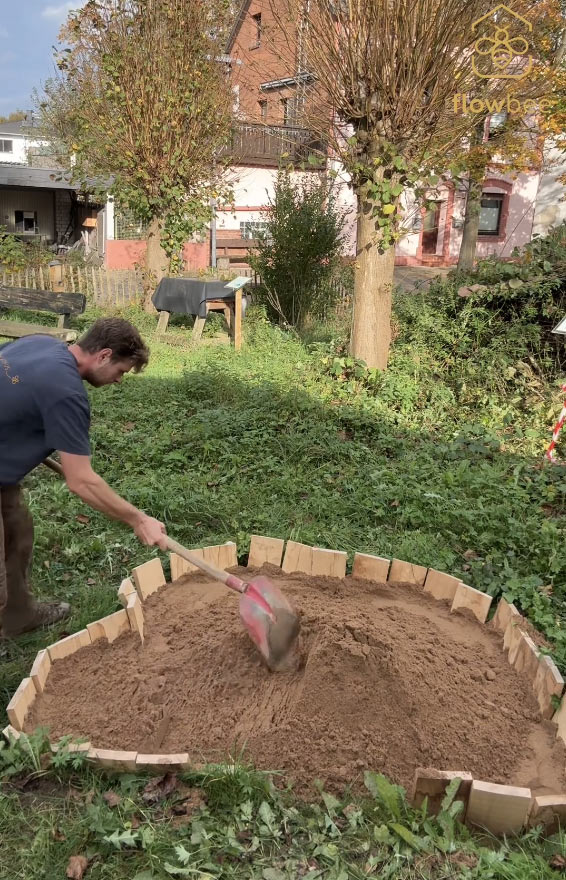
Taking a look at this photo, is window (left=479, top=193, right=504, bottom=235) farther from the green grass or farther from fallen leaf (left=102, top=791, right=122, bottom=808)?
fallen leaf (left=102, top=791, right=122, bottom=808)

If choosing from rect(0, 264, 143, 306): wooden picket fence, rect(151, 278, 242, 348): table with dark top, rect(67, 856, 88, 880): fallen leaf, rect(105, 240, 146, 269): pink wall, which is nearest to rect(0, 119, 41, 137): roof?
rect(105, 240, 146, 269): pink wall

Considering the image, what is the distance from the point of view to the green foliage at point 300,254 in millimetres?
11000

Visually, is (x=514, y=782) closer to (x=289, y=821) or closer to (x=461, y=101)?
(x=289, y=821)

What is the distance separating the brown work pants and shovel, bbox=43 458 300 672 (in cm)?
91

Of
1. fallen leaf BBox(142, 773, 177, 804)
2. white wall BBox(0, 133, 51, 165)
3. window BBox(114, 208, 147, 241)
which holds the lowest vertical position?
fallen leaf BBox(142, 773, 177, 804)

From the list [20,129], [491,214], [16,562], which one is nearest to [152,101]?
[16,562]

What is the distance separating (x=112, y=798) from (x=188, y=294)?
384 inches

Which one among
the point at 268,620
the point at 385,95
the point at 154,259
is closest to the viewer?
the point at 268,620

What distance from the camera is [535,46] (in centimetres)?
1330

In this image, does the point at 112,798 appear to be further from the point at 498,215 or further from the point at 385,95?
the point at 498,215

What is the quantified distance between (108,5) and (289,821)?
534 inches

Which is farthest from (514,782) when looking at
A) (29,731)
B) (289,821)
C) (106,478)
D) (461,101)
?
(461,101)

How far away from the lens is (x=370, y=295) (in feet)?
25.2

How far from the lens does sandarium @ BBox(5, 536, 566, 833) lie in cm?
262
